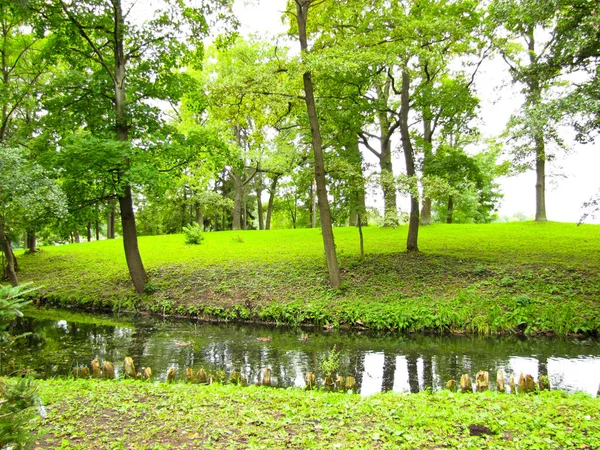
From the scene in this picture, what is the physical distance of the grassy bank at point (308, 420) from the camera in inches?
166

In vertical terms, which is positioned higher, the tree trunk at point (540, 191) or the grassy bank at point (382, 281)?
the tree trunk at point (540, 191)

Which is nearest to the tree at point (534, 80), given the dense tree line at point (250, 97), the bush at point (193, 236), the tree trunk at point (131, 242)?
the dense tree line at point (250, 97)

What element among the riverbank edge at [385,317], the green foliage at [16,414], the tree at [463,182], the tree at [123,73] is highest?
the tree at [123,73]

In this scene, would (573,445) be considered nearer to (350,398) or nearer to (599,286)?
(350,398)

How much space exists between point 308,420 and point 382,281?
10273 mm

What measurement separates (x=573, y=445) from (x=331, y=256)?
35.0ft

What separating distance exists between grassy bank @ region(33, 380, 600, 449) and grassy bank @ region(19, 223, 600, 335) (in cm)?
617

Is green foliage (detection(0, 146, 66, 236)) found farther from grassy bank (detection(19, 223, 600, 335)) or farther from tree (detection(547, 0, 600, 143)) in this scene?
tree (detection(547, 0, 600, 143))

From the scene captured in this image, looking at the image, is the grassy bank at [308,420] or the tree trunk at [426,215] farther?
the tree trunk at [426,215]

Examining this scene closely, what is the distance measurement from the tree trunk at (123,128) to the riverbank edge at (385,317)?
149 cm

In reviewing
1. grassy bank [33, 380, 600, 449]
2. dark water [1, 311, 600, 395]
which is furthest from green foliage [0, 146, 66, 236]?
grassy bank [33, 380, 600, 449]

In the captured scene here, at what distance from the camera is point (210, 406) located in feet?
17.6

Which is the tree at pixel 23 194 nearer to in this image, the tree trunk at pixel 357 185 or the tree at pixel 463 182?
the tree trunk at pixel 357 185

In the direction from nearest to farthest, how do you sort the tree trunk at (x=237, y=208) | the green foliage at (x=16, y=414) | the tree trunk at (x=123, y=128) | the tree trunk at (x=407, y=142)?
1. the green foliage at (x=16, y=414)
2. the tree trunk at (x=123, y=128)
3. the tree trunk at (x=407, y=142)
4. the tree trunk at (x=237, y=208)
